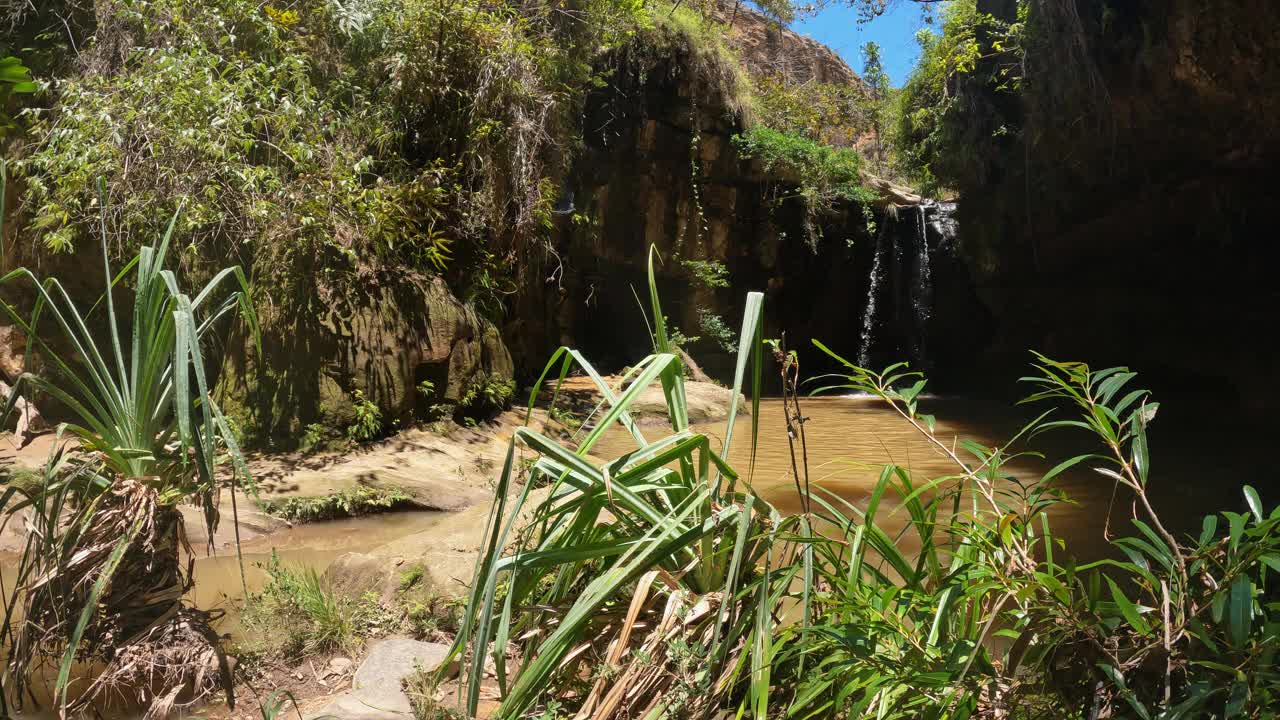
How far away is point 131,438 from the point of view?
83.4 inches

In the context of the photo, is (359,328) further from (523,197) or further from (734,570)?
(734,570)

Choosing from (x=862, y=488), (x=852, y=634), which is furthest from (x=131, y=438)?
(x=862, y=488)

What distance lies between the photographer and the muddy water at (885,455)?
4.55 metres

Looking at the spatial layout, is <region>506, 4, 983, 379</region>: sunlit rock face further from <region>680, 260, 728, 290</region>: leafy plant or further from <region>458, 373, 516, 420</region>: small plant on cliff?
<region>458, 373, 516, 420</region>: small plant on cliff

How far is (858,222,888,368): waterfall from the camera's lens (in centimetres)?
1390

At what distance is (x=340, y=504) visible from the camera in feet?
15.4

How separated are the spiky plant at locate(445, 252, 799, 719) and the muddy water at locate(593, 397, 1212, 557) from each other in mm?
474

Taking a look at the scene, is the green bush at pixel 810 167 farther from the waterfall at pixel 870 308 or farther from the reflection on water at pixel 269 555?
the reflection on water at pixel 269 555

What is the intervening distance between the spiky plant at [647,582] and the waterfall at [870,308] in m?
12.5

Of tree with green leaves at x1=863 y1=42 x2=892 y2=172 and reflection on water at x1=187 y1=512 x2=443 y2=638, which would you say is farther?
tree with green leaves at x1=863 y1=42 x2=892 y2=172

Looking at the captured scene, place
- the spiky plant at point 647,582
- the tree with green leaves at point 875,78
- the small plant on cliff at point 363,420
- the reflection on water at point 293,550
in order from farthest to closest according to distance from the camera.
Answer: the tree with green leaves at point 875,78 → the small plant on cliff at point 363,420 → the reflection on water at point 293,550 → the spiky plant at point 647,582

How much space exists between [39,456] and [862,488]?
5135 mm

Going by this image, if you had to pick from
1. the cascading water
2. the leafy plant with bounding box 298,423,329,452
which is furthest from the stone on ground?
the cascading water

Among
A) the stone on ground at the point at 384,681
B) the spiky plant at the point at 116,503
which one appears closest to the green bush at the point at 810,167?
the stone on ground at the point at 384,681
